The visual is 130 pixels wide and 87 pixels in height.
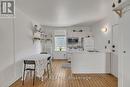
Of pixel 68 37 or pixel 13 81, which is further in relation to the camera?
pixel 68 37

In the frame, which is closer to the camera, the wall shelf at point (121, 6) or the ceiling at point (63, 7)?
the wall shelf at point (121, 6)

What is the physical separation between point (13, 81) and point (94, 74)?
2935 mm

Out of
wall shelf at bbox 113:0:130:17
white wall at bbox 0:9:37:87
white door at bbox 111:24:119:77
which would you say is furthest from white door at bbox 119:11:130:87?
white wall at bbox 0:9:37:87

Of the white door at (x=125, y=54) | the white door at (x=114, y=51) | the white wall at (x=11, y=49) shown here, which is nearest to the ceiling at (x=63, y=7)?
the white wall at (x=11, y=49)

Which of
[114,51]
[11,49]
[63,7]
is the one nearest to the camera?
[11,49]

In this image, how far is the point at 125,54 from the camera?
2957mm

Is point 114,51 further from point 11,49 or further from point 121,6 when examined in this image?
point 11,49

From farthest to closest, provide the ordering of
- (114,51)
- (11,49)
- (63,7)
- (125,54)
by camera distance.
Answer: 1. (114,51)
2. (63,7)
3. (11,49)
4. (125,54)

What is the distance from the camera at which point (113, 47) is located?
5305mm

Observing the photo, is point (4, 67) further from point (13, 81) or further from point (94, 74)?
point (94, 74)

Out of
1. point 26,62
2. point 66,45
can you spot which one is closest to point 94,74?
point 26,62

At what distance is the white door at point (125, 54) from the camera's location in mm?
2842

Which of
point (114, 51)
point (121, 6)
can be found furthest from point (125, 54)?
point (114, 51)

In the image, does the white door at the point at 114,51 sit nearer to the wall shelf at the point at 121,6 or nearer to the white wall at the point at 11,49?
the wall shelf at the point at 121,6
